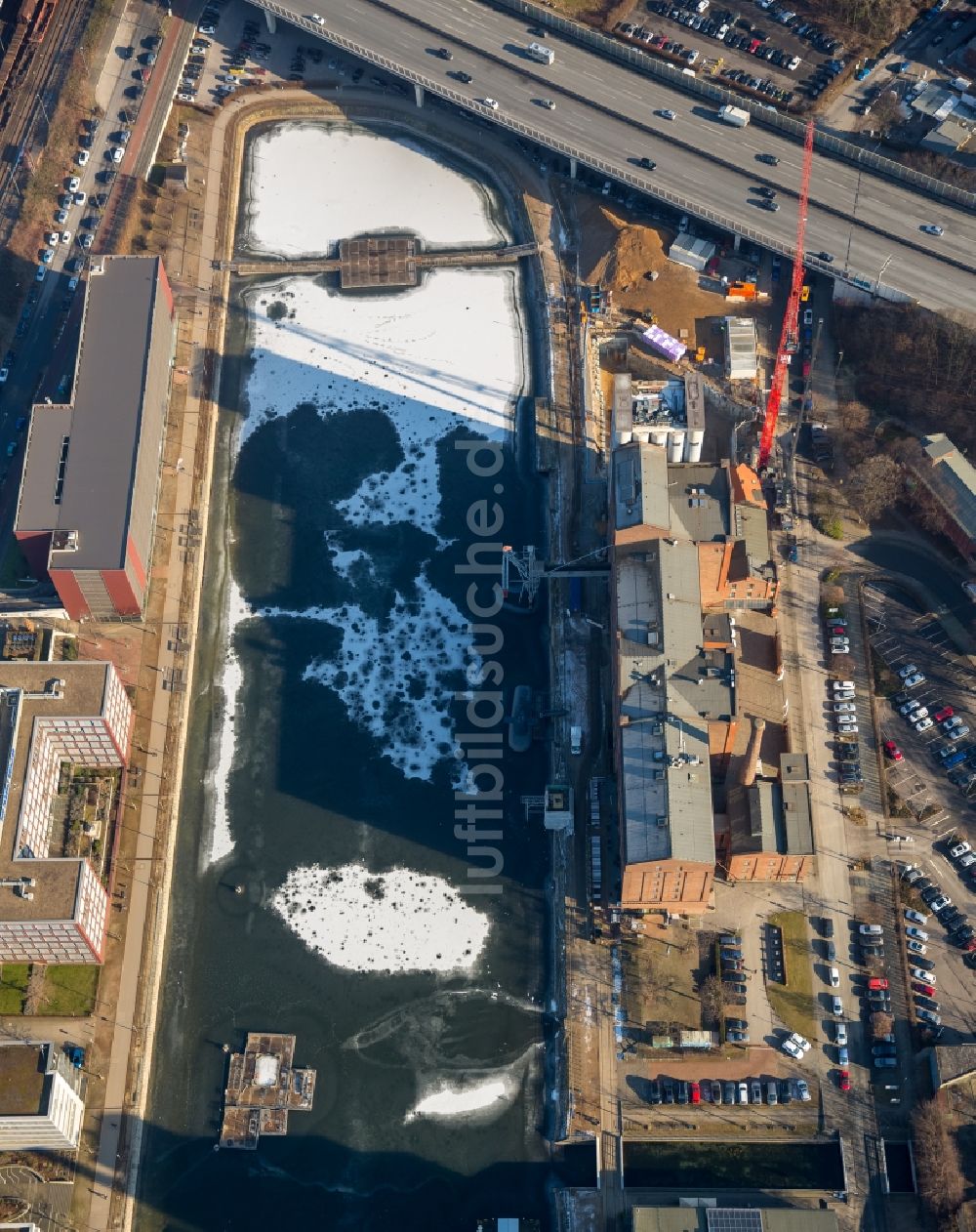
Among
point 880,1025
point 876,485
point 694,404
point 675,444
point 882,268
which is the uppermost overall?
point 882,268

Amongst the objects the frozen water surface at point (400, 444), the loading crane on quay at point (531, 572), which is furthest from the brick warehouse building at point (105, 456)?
the loading crane on quay at point (531, 572)

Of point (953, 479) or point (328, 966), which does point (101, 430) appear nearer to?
point (328, 966)

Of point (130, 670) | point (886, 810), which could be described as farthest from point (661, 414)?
point (130, 670)

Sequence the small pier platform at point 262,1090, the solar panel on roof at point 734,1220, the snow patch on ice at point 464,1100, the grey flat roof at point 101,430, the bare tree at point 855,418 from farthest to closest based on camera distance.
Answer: the bare tree at point 855,418 → the grey flat roof at point 101,430 → the snow patch on ice at point 464,1100 → the small pier platform at point 262,1090 → the solar panel on roof at point 734,1220

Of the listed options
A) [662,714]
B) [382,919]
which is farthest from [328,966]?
[662,714]

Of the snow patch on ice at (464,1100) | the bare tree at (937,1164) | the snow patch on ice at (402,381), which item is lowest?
the bare tree at (937,1164)

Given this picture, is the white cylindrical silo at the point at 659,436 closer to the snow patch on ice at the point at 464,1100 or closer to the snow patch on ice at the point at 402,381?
the snow patch on ice at the point at 402,381

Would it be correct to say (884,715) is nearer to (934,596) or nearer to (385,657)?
(934,596)
